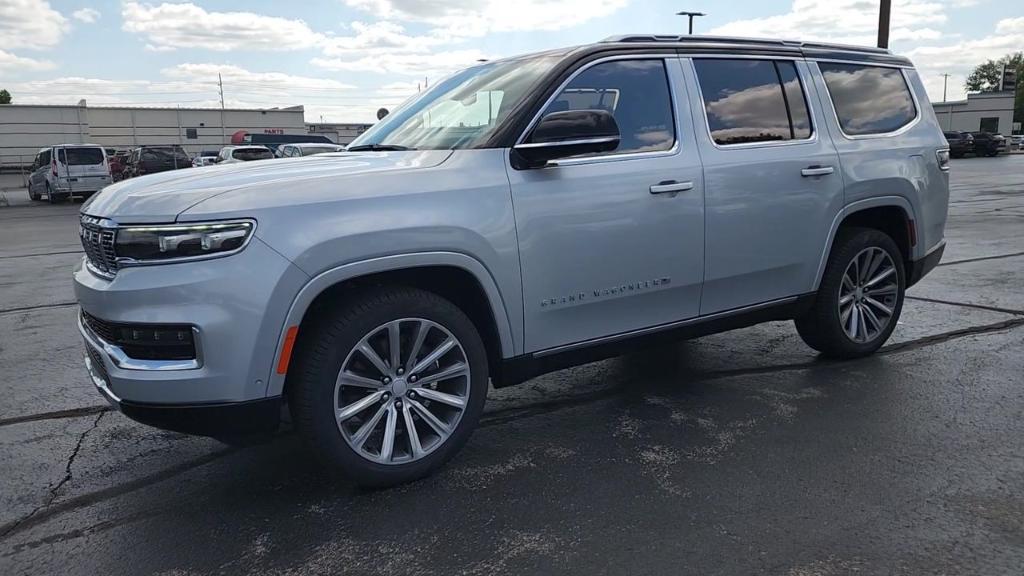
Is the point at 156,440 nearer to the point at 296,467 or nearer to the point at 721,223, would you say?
the point at 296,467

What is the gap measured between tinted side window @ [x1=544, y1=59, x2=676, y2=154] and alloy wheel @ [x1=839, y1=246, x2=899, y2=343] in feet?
5.75

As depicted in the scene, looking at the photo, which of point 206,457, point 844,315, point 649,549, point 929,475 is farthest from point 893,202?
point 206,457

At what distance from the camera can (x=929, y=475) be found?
11.4 feet

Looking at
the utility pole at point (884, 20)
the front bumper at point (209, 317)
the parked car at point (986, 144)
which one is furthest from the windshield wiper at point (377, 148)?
the parked car at point (986, 144)

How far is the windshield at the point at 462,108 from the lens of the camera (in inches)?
150

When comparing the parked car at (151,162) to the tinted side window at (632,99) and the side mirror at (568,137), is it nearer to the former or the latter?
the tinted side window at (632,99)

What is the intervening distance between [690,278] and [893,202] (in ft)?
6.08

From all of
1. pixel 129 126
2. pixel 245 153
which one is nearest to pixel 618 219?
pixel 245 153

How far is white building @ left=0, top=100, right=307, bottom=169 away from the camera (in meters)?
40.6

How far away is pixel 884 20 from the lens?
16.9 metres

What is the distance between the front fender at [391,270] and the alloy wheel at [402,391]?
232 mm

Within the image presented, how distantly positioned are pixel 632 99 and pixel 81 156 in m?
26.4

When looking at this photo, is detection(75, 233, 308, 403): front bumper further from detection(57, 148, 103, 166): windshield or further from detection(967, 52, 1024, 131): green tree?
detection(967, 52, 1024, 131): green tree

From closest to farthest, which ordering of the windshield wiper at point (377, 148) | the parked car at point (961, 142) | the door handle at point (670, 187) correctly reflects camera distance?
the door handle at point (670, 187) < the windshield wiper at point (377, 148) < the parked car at point (961, 142)
